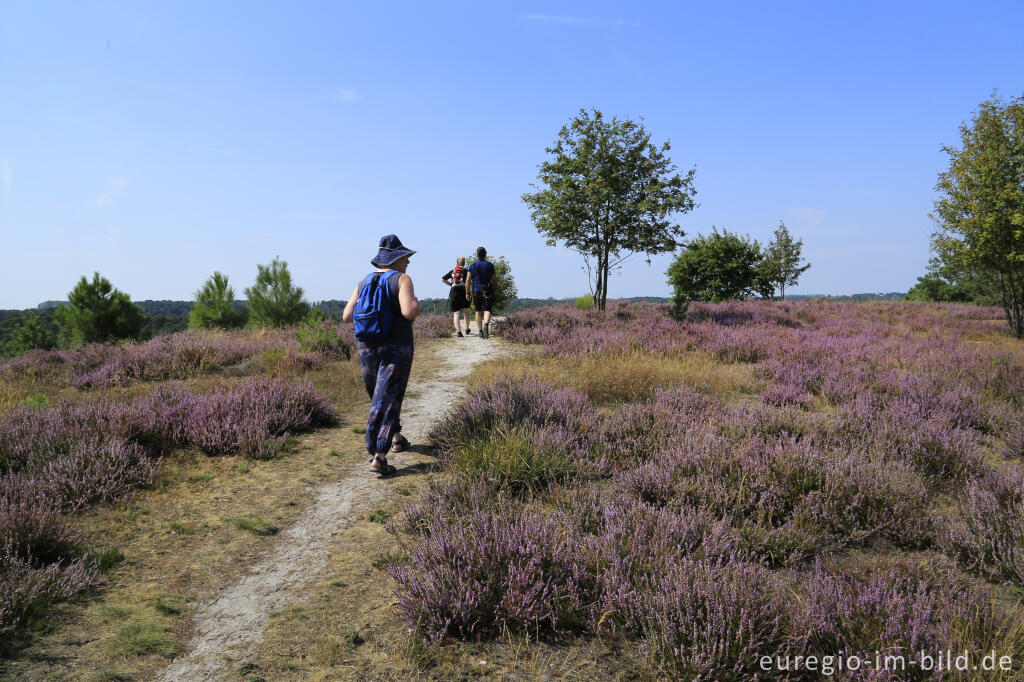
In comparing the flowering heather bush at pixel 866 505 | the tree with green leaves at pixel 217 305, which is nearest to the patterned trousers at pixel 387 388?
the flowering heather bush at pixel 866 505

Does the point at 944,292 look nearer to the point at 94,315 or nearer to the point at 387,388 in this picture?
the point at 387,388

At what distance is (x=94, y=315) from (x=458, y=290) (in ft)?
71.0

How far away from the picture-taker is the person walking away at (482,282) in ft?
45.7

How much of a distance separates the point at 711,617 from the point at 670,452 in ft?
7.48

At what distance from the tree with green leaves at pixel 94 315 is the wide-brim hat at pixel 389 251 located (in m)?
25.4

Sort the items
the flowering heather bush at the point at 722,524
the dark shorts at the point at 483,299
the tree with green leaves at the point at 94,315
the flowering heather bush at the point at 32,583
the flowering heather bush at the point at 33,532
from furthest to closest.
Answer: the tree with green leaves at the point at 94,315
the dark shorts at the point at 483,299
the flowering heather bush at the point at 33,532
the flowering heather bush at the point at 32,583
the flowering heather bush at the point at 722,524

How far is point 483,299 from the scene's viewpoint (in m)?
14.6

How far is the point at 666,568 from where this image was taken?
9.61ft

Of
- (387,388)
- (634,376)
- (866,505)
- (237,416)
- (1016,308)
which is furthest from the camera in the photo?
(1016,308)

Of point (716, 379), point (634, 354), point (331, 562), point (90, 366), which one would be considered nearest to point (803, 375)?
point (716, 379)

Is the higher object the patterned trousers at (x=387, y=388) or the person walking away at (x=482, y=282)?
the person walking away at (x=482, y=282)

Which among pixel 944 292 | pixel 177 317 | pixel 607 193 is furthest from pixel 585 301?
pixel 177 317

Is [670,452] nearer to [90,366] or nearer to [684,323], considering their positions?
[684,323]

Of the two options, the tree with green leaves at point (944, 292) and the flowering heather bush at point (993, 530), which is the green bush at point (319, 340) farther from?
the tree with green leaves at point (944, 292)
